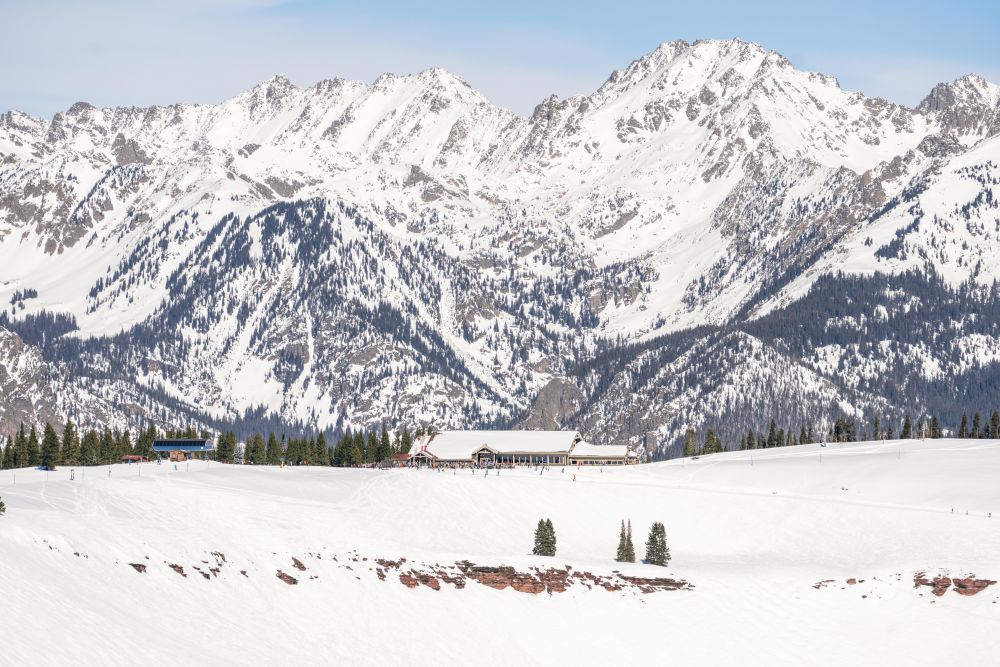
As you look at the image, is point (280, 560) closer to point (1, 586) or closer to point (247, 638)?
point (247, 638)

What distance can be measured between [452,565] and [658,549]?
28.5 meters

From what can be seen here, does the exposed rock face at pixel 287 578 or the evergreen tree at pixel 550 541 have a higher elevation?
the evergreen tree at pixel 550 541

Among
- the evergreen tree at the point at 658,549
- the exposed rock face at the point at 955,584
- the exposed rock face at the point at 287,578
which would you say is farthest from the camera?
the evergreen tree at the point at 658,549

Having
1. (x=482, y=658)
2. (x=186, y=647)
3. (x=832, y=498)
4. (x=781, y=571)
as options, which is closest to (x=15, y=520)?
(x=186, y=647)

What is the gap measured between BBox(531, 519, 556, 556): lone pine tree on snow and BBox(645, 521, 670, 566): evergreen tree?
33.2 feet

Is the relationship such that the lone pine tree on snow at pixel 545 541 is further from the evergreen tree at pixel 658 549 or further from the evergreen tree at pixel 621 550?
the evergreen tree at pixel 658 549

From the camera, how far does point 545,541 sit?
165750 mm

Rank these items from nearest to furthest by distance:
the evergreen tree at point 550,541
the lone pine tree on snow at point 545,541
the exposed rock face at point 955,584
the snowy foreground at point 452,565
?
the snowy foreground at point 452,565
the exposed rock face at point 955,584
the lone pine tree on snow at point 545,541
the evergreen tree at point 550,541

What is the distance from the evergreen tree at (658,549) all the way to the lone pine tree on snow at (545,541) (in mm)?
10120

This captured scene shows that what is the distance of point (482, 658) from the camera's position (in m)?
128

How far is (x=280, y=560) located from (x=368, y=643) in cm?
1643

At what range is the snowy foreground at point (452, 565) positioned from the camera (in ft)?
374

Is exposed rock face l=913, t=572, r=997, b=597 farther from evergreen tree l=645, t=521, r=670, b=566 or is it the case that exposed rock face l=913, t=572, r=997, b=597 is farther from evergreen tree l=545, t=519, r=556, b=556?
evergreen tree l=545, t=519, r=556, b=556

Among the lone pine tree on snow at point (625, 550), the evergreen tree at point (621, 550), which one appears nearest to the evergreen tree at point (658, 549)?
the lone pine tree on snow at point (625, 550)
